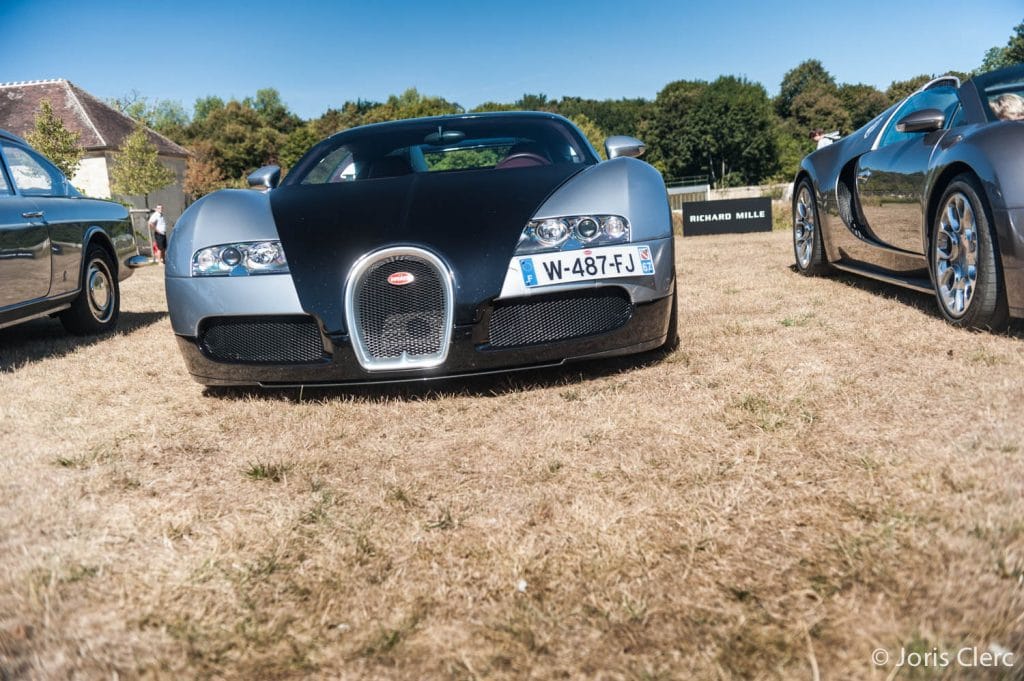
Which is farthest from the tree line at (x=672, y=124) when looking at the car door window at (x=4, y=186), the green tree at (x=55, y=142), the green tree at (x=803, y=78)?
the car door window at (x=4, y=186)

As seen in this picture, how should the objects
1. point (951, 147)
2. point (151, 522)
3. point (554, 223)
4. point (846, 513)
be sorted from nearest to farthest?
point (846, 513), point (151, 522), point (554, 223), point (951, 147)

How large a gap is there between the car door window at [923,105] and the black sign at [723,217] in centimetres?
1146

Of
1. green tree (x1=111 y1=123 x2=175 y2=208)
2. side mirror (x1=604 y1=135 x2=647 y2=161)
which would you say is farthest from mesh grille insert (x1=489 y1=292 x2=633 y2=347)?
green tree (x1=111 y1=123 x2=175 y2=208)

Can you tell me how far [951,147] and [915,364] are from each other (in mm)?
1399

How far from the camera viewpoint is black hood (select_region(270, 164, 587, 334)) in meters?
3.25

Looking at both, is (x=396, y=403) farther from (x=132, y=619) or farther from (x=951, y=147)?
(x=951, y=147)

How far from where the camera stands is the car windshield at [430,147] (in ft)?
15.0

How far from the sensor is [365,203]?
3.59 meters

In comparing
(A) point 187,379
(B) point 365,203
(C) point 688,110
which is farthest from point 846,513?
(C) point 688,110

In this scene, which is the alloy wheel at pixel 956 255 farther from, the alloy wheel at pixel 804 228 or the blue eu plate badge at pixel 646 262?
the alloy wheel at pixel 804 228

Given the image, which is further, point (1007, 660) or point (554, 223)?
point (554, 223)

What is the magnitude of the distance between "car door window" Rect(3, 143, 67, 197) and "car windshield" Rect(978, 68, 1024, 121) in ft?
18.3

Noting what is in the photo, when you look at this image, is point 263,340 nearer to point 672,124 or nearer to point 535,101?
point 672,124
